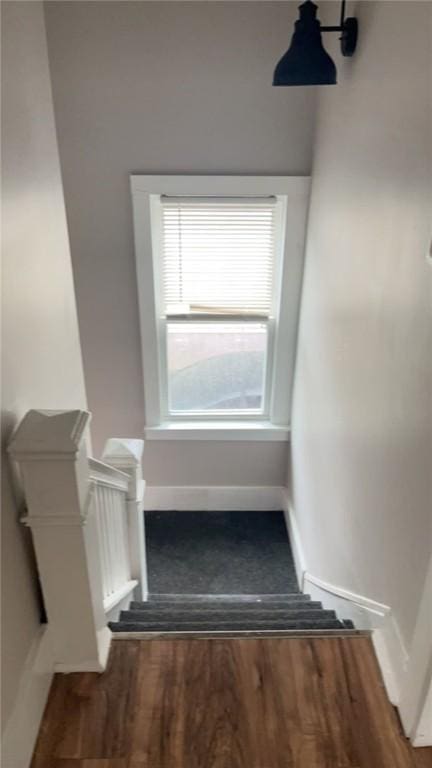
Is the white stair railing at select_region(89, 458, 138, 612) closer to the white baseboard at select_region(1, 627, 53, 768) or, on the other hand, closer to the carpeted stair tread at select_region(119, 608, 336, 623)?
the carpeted stair tread at select_region(119, 608, 336, 623)

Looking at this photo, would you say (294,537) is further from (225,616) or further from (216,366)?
(225,616)

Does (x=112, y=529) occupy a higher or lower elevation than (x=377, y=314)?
lower

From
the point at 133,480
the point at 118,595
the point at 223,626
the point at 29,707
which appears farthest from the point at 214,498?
the point at 29,707

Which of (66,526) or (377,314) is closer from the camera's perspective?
(66,526)

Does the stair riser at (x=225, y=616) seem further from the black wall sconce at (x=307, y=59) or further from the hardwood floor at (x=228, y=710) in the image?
the black wall sconce at (x=307, y=59)

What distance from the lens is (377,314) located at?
182cm

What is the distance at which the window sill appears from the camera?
3732mm

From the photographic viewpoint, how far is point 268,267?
3.31m

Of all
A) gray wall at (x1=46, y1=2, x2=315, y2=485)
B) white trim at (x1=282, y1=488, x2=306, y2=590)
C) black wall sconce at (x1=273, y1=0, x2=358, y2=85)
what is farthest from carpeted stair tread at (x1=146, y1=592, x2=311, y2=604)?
black wall sconce at (x1=273, y1=0, x2=358, y2=85)

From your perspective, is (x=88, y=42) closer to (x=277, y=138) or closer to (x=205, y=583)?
(x=277, y=138)

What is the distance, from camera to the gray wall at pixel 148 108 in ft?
8.68

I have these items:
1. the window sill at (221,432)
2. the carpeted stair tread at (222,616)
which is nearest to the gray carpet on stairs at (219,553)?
the window sill at (221,432)

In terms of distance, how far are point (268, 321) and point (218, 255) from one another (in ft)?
1.65

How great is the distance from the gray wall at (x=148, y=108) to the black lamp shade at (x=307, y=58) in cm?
84
